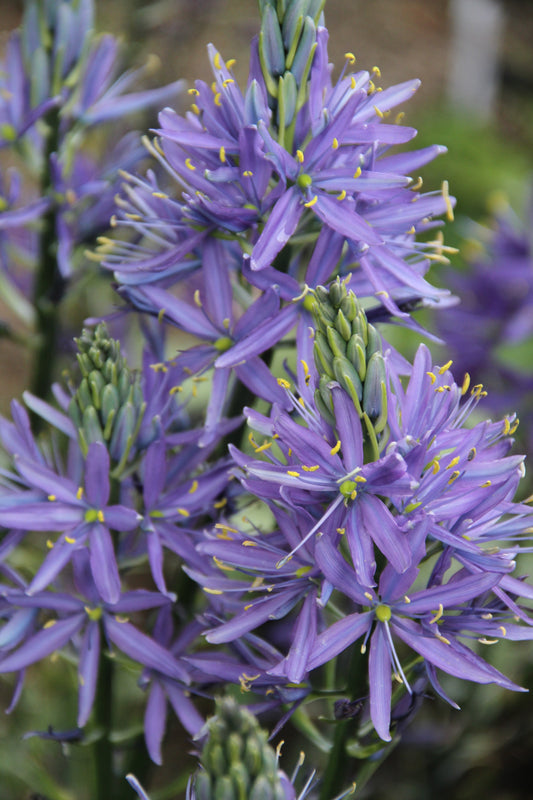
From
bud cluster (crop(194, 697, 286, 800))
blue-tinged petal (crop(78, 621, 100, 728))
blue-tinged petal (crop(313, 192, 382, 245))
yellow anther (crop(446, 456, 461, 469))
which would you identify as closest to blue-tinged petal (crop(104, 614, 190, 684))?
blue-tinged petal (crop(78, 621, 100, 728))

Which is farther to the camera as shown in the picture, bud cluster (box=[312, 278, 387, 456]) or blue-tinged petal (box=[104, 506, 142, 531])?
blue-tinged petal (box=[104, 506, 142, 531])

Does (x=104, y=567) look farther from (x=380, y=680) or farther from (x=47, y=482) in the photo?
(x=380, y=680)

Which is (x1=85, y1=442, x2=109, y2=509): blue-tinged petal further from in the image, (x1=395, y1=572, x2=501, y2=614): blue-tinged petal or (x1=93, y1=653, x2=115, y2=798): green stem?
(x1=395, y1=572, x2=501, y2=614): blue-tinged petal

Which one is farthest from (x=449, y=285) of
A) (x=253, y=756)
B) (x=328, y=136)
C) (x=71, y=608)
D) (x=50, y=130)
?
(x=253, y=756)

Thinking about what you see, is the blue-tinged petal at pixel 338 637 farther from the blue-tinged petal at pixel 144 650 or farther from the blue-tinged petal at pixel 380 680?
the blue-tinged petal at pixel 144 650

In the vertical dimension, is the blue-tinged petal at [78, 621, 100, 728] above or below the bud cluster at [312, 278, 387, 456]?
below

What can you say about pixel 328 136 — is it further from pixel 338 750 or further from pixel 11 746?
pixel 11 746
